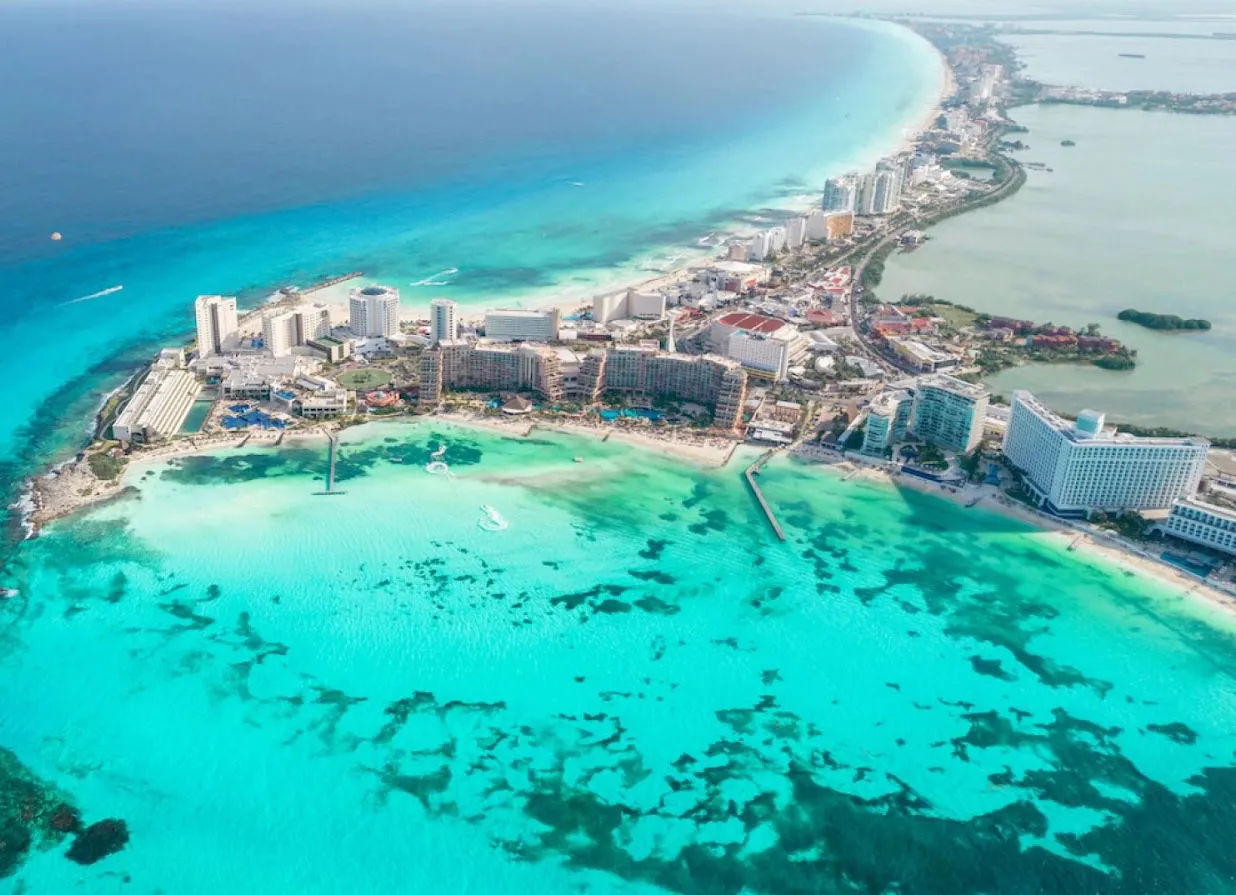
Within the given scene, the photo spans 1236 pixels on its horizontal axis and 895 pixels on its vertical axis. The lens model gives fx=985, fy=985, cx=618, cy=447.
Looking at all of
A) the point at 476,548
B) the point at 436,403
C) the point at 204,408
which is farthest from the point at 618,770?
the point at 204,408

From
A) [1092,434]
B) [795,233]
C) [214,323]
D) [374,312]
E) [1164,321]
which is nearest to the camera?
[1092,434]

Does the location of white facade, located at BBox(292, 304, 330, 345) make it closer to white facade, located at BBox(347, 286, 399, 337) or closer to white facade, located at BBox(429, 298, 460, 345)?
white facade, located at BBox(347, 286, 399, 337)

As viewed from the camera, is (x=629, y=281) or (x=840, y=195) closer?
(x=629, y=281)

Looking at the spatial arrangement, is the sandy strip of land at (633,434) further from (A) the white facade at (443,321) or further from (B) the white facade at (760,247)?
(B) the white facade at (760,247)

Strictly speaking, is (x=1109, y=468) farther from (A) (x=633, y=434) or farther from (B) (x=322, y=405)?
(B) (x=322, y=405)

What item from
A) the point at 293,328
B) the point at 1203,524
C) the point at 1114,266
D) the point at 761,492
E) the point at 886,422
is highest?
the point at 1114,266

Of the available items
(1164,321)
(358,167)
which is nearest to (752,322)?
(1164,321)

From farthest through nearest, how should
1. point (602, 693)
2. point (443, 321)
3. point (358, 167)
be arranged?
point (358, 167)
point (443, 321)
point (602, 693)
